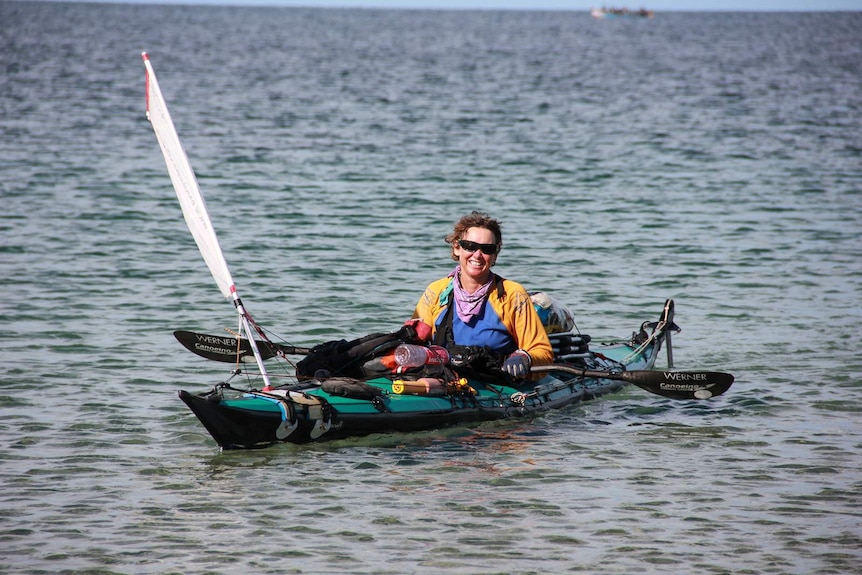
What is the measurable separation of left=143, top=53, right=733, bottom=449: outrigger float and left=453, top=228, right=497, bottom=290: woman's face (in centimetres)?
64

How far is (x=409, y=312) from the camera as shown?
571 inches

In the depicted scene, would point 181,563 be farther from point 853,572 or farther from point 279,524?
point 853,572

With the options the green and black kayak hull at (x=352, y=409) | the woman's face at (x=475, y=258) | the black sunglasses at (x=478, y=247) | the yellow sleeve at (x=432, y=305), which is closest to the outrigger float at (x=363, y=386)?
the green and black kayak hull at (x=352, y=409)

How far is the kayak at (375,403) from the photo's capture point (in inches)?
343

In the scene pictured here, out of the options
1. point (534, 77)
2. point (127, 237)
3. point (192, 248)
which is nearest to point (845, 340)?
point (192, 248)

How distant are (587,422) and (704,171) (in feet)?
58.5

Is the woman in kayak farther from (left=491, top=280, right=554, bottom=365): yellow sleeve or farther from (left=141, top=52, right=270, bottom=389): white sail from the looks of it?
(left=141, top=52, right=270, bottom=389): white sail

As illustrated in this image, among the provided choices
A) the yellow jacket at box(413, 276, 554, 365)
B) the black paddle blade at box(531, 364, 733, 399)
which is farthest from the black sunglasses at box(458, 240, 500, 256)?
the black paddle blade at box(531, 364, 733, 399)

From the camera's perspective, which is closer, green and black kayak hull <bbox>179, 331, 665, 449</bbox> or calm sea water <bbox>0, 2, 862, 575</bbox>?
calm sea water <bbox>0, 2, 862, 575</bbox>

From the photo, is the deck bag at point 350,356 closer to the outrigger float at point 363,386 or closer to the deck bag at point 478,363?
the outrigger float at point 363,386

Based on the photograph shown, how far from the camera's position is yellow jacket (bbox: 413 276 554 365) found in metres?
9.84

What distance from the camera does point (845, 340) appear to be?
1331 centimetres

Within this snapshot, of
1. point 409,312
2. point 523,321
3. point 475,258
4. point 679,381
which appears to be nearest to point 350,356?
point 475,258

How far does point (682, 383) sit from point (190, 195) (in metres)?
4.59
